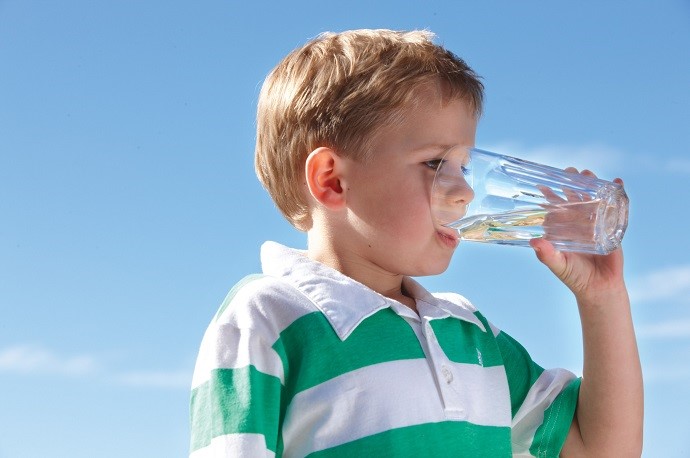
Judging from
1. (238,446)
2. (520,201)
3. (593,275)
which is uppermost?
(520,201)

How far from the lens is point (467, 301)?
1870 mm

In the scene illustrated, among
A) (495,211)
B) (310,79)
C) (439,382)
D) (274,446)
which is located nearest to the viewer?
(274,446)

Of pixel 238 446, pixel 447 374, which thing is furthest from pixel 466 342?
pixel 238 446

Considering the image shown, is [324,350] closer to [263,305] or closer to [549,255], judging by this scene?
[263,305]

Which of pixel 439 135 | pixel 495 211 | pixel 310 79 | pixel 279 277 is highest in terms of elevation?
pixel 310 79

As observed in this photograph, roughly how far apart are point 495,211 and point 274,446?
1.97 feet

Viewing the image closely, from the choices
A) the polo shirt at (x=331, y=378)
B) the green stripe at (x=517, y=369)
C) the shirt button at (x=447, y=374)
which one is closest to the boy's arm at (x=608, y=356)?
the green stripe at (x=517, y=369)

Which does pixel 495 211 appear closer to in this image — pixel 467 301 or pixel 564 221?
pixel 564 221

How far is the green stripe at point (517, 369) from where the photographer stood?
180cm

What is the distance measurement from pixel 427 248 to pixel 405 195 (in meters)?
0.11

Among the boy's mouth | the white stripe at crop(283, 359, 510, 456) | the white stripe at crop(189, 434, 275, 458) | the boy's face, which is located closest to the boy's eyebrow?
the boy's face

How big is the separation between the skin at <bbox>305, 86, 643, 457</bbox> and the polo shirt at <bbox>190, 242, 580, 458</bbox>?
94 mm

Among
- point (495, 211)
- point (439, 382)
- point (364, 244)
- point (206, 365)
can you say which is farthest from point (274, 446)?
point (495, 211)

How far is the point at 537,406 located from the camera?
1.80 meters
